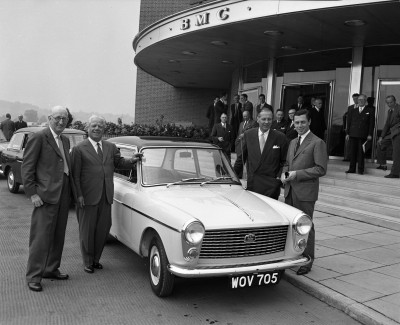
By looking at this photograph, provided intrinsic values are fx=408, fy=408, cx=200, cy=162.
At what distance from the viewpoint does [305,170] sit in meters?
4.86

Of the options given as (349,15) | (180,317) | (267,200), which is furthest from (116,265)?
(349,15)

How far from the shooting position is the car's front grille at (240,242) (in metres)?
3.85

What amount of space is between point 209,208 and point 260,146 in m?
1.68

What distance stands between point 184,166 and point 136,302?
1.79 meters

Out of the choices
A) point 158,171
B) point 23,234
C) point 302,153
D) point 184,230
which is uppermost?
point 302,153

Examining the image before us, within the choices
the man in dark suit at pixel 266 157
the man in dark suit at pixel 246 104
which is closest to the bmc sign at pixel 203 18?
the man in dark suit at pixel 246 104

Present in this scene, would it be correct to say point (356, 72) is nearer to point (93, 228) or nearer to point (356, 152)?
point (356, 152)

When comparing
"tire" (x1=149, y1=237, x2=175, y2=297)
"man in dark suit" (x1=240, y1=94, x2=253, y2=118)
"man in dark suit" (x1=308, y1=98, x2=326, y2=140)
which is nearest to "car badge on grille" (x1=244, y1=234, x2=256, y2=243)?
"tire" (x1=149, y1=237, x2=175, y2=297)

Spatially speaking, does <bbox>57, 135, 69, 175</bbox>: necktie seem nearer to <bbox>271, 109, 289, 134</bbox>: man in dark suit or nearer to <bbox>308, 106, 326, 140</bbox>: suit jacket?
<bbox>271, 109, 289, 134</bbox>: man in dark suit

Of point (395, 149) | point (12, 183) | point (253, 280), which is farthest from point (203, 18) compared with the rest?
point (253, 280)

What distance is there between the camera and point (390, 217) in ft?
25.3

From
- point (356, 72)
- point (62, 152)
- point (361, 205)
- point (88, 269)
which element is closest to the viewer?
point (62, 152)

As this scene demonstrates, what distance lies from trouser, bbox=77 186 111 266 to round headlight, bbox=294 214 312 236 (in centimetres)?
224

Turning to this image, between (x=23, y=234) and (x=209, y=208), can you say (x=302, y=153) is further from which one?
(x=23, y=234)
